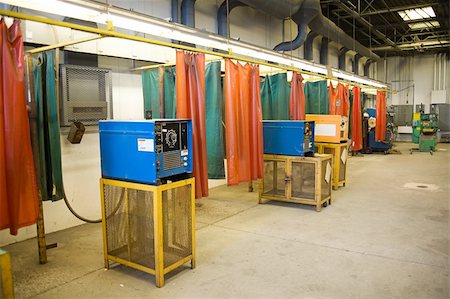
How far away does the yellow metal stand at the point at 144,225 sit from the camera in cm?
300

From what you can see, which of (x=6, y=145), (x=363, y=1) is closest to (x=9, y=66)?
(x=6, y=145)

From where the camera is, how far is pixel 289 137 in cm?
497

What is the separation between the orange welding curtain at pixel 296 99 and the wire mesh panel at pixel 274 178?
0.93 meters

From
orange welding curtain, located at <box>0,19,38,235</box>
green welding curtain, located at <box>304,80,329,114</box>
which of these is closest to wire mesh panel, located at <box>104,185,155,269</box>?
orange welding curtain, located at <box>0,19,38,235</box>

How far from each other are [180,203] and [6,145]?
1392mm

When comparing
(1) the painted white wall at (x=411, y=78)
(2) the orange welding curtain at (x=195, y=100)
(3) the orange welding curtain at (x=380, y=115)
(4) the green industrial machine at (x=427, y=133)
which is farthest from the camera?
Answer: (1) the painted white wall at (x=411, y=78)

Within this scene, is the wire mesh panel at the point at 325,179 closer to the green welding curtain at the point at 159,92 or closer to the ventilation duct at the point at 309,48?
the green welding curtain at the point at 159,92

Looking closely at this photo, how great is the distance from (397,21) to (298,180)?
25.9ft

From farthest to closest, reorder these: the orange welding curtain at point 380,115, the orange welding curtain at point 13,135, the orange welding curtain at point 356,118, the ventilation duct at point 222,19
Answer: the orange welding curtain at point 380,115, the orange welding curtain at point 356,118, the ventilation duct at point 222,19, the orange welding curtain at point 13,135

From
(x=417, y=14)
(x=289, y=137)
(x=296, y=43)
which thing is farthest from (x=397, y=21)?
(x=289, y=137)

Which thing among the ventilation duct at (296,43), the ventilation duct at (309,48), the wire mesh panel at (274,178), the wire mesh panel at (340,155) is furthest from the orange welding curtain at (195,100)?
the ventilation duct at (309,48)

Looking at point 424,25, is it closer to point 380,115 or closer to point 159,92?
point 380,115

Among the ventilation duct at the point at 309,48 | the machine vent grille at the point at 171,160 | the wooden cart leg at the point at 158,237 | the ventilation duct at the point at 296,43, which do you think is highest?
the ventilation duct at the point at 309,48

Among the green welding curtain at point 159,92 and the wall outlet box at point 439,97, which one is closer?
the green welding curtain at point 159,92
